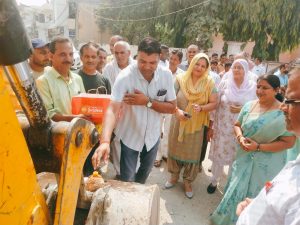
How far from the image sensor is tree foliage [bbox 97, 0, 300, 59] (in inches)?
591

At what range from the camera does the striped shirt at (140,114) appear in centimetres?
280

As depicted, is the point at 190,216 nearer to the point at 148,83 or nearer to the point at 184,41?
the point at 148,83

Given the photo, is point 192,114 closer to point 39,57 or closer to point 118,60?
point 118,60

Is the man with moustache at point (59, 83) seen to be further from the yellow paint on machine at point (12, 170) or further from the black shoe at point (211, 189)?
the black shoe at point (211, 189)

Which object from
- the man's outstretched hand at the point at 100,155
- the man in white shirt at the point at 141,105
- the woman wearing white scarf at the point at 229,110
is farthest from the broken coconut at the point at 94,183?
the woman wearing white scarf at the point at 229,110

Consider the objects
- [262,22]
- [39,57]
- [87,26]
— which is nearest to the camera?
[39,57]

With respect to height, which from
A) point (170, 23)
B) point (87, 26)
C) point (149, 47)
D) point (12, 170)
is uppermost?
point (170, 23)

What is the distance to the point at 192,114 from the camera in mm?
3717

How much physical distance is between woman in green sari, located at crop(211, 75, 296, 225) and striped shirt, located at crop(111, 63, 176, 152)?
2.76 ft

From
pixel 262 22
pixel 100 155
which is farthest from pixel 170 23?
pixel 100 155

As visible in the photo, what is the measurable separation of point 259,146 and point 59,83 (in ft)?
6.60

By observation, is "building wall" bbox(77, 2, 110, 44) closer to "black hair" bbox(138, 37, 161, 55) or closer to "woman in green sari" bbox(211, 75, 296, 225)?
"black hair" bbox(138, 37, 161, 55)

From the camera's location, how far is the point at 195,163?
3.80 meters

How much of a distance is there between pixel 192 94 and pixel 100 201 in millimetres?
2498
